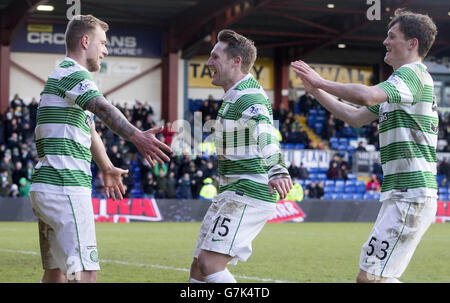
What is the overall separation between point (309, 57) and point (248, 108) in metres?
32.2

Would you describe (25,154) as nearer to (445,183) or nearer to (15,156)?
(15,156)

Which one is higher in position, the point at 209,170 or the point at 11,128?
the point at 11,128

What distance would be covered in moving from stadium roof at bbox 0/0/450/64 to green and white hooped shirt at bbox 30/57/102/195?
75.5 feet

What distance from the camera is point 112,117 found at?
514 centimetres

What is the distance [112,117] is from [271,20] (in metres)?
30.1

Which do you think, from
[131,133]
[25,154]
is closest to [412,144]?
[131,133]

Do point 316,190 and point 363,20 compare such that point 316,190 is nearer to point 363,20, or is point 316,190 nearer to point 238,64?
point 363,20

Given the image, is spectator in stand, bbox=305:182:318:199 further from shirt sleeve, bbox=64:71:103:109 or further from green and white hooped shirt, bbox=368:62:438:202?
shirt sleeve, bbox=64:71:103:109

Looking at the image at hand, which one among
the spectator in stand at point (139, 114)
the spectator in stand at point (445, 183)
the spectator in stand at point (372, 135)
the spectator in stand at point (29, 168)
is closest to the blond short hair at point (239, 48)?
the spectator in stand at point (29, 168)

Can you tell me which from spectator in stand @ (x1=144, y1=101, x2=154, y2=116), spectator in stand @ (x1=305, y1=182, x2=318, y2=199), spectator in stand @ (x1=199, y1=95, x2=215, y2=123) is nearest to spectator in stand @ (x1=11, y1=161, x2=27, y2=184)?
spectator in stand @ (x1=144, y1=101, x2=154, y2=116)

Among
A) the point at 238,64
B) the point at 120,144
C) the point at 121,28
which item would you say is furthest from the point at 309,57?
the point at 238,64

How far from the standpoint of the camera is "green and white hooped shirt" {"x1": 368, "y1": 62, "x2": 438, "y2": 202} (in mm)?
5445

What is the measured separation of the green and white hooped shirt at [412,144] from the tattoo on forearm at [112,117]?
186 cm

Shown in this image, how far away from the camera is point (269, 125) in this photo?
588 centimetres
